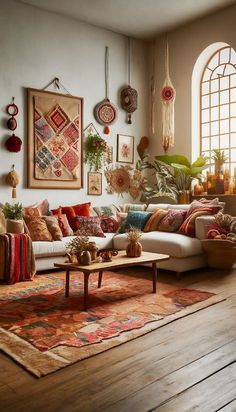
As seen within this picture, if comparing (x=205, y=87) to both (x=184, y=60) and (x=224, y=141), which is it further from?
(x=224, y=141)

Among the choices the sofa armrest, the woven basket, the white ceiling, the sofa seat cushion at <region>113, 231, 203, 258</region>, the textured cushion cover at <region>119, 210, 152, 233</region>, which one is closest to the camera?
the sofa seat cushion at <region>113, 231, 203, 258</region>

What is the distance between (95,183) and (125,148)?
0.89 metres

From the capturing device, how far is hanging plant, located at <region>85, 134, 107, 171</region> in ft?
20.0

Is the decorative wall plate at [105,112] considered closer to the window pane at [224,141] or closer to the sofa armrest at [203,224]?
the window pane at [224,141]

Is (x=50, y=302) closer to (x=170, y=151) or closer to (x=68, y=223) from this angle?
(x=68, y=223)

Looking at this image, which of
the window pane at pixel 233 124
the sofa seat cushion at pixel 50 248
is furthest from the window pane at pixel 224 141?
the sofa seat cushion at pixel 50 248

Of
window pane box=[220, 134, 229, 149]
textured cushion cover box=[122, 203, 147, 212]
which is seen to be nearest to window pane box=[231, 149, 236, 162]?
window pane box=[220, 134, 229, 149]

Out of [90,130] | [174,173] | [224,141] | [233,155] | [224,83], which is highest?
[224,83]

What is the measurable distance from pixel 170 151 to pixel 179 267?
280 cm

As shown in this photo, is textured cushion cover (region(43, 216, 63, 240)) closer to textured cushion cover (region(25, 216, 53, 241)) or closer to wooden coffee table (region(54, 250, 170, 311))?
textured cushion cover (region(25, 216, 53, 241))

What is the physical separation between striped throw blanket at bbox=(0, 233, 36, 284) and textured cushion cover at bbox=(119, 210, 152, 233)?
1.51 meters

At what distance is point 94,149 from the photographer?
6125 mm

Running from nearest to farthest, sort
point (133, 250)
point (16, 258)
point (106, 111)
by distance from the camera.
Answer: point (133, 250)
point (16, 258)
point (106, 111)

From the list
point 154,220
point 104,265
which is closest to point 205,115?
point 154,220
